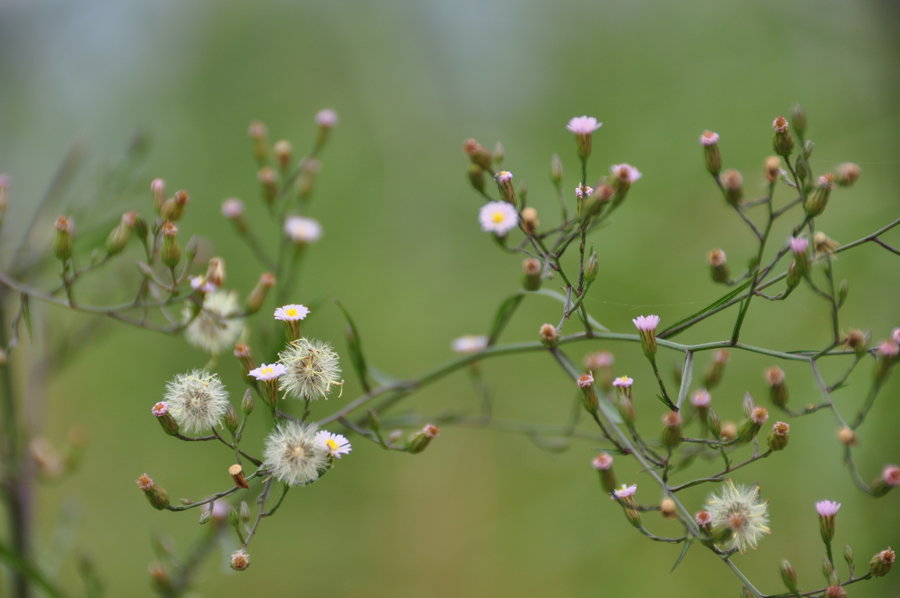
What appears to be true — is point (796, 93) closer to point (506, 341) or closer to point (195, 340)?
point (506, 341)

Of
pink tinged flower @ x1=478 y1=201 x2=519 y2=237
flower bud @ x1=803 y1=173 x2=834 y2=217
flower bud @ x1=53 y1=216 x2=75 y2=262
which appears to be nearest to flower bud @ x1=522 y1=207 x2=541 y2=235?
pink tinged flower @ x1=478 y1=201 x2=519 y2=237

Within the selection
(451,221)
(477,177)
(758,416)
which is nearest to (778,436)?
(758,416)

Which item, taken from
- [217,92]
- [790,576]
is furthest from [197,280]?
[217,92]

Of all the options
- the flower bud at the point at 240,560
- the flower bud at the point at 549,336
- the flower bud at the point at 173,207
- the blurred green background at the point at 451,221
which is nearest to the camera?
the flower bud at the point at 240,560

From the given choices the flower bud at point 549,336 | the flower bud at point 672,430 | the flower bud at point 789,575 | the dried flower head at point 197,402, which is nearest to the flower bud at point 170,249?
the dried flower head at point 197,402

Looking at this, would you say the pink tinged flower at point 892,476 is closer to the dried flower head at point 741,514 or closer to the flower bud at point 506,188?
the dried flower head at point 741,514

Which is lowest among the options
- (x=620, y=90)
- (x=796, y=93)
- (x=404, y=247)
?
(x=404, y=247)

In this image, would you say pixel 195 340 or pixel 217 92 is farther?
pixel 217 92
